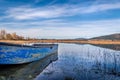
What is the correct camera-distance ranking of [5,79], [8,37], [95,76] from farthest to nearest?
[8,37] → [95,76] → [5,79]

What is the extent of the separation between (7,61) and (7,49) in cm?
115

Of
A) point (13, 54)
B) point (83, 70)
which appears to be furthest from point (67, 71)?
point (13, 54)

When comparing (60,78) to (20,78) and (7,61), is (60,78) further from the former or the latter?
(7,61)

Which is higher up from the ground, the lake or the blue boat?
the blue boat

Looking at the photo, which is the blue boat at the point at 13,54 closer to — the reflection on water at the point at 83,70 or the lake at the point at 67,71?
the lake at the point at 67,71

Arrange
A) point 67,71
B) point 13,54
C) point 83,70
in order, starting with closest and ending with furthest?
1. point 67,71
2. point 83,70
3. point 13,54

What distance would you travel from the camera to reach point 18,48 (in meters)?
20.0

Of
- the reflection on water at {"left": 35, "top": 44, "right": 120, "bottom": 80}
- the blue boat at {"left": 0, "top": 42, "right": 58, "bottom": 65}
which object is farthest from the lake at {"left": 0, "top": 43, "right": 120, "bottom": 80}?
the blue boat at {"left": 0, "top": 42, "right": 58, "bottom": 65}

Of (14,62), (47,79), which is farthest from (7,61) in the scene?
(47,79)

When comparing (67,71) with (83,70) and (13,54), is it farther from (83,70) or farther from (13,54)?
(13,54)

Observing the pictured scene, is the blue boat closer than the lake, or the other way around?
the lake

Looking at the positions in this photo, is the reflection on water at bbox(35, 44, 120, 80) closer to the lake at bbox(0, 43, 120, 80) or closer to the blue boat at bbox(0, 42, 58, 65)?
the lake at bbox(0, 43, 120, 80)

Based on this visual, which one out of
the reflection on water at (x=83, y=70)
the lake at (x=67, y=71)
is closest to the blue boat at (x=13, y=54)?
the lake at (x=67, y=71)

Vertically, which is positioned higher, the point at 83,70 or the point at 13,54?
the point at 13,54
